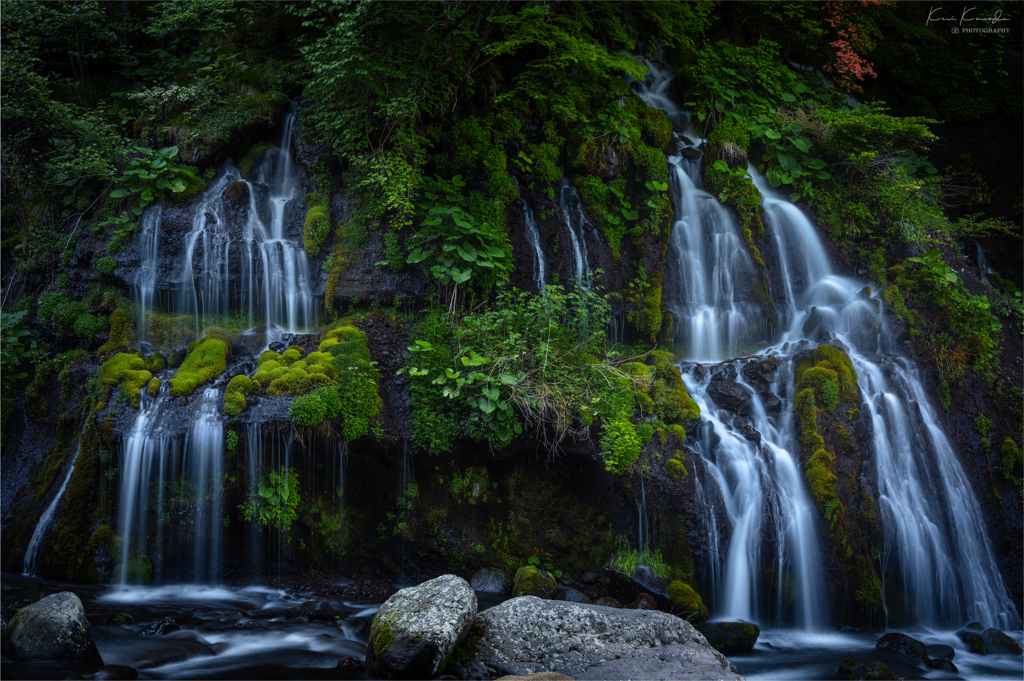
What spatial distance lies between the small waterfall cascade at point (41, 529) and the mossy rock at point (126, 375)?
31.6 inches

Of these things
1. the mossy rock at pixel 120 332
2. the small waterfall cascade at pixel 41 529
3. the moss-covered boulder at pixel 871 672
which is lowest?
the moss-covered boulder at pixel 871 672

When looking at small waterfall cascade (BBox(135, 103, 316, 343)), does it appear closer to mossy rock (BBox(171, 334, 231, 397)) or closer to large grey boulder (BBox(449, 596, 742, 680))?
mossy rock (BBox(171, 334, 231, 397))

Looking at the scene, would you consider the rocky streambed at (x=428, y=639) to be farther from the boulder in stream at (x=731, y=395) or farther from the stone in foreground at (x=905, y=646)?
the boulder in stream at (x=731, y=395)

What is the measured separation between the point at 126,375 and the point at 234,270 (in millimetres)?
2161

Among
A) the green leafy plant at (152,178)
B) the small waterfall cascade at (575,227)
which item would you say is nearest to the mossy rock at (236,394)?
the green leafy plant at (152,178)

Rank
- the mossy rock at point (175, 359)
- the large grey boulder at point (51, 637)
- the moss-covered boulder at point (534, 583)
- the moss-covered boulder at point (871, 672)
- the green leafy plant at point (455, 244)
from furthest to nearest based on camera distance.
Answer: the green leafy plant at point (455, 244) < the mossy rock at point (175, 359) < the moss-covered boulder at point (534, 583) < the moss-covered boulder at point (871, 672) < the large grey boulder at point (51, 637)

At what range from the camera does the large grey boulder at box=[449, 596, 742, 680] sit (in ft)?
15.7

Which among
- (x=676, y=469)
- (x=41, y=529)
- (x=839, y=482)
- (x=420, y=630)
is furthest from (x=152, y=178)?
(x=839, y=482)

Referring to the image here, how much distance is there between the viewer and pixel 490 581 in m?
7.30

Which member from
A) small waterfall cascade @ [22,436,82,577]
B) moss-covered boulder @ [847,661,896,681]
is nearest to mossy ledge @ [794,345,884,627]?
moss-covered boulder @ [847,661,896,681]

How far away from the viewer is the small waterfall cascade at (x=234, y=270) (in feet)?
29.2

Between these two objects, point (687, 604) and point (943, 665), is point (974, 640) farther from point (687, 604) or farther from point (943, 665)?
point (687, 604)

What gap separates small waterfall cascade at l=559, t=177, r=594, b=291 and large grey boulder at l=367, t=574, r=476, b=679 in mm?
5403

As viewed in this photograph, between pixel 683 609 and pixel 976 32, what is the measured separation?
1477cm
